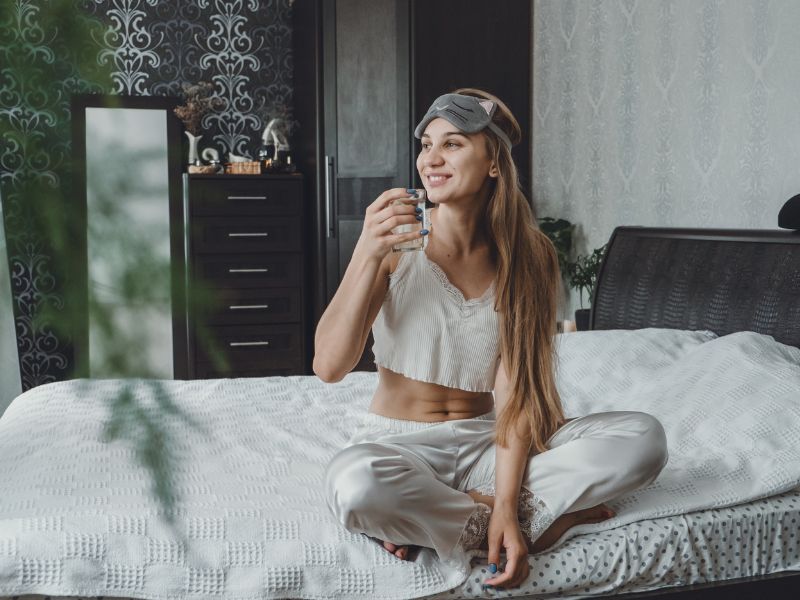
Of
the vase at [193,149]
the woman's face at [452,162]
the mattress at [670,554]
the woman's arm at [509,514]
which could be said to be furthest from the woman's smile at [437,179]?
the vase at [193,149]

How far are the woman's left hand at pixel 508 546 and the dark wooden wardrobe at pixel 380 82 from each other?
2666 millimetres

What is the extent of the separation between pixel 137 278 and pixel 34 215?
50mm

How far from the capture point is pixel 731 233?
2.66m

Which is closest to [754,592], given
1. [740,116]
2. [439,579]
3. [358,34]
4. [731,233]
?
[439,579]

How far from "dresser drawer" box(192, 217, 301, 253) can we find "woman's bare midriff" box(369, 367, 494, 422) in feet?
8.72

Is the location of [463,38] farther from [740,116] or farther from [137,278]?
[137,278]

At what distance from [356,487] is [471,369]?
1.45 feet

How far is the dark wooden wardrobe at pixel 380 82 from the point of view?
4051 mm

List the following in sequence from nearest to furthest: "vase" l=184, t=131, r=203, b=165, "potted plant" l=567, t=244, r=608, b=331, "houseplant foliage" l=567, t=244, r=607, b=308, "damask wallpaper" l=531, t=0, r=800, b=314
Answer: "damask wallpaper" l=531, t=0, r=800, b=314 < "potted plant" l=567, t=244, r=608, b=331 < "houseplant foliage" l=567, t=244, r=607, b=308 < "vase" l=184, t=131, r=203, b=165

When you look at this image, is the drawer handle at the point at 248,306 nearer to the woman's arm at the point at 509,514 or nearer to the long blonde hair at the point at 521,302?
the long blonde hair at the point at 521,302

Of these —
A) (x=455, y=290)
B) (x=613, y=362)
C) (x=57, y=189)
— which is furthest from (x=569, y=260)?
(x=57, y=189)

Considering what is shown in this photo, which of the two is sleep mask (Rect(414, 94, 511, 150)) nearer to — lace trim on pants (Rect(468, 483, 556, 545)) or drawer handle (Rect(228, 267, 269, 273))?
lace trim on pants (Rect(468, 483, 556, 545))

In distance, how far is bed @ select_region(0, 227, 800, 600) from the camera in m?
1.48

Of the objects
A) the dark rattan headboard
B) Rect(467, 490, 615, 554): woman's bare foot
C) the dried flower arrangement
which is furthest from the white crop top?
the dried flower arrangement
